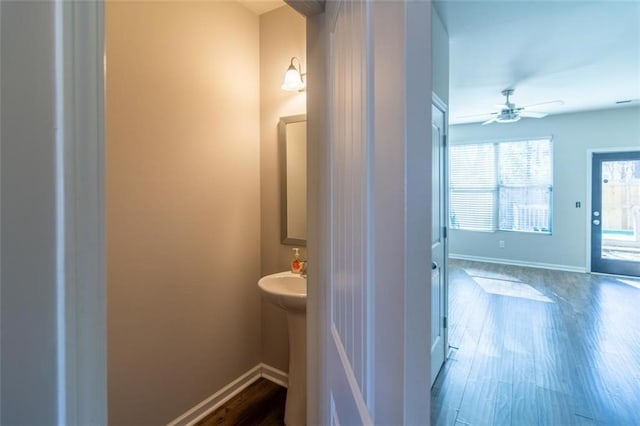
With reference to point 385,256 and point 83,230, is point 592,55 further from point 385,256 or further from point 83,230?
point 83,230

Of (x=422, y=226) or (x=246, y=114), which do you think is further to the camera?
(x=246, y=114)

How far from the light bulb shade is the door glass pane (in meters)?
5.70

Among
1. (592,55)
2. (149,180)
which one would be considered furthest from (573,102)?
(149,180)

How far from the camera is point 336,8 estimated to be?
0.86 m

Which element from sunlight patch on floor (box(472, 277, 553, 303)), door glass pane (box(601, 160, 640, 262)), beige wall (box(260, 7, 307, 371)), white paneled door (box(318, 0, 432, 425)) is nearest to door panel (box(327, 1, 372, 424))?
white paneled door (box(318, 0, 432, 425))

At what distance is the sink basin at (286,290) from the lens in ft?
5.26

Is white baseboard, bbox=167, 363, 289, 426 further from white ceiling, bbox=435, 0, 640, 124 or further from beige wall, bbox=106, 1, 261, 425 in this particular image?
white ceiling, bbox=435, 0, 640, 124

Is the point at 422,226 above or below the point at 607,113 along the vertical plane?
below

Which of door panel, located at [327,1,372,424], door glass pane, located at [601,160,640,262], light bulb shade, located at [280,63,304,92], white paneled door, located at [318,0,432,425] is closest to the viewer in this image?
white paneled door, located at [318,0,432,425]

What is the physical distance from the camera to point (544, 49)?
279cm

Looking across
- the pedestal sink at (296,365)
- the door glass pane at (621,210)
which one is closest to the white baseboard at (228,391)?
the pedestal sink at (296,365)

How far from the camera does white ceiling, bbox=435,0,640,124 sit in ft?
7.14

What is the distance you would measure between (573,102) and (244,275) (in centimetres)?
528

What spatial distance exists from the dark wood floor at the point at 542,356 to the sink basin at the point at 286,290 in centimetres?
122
